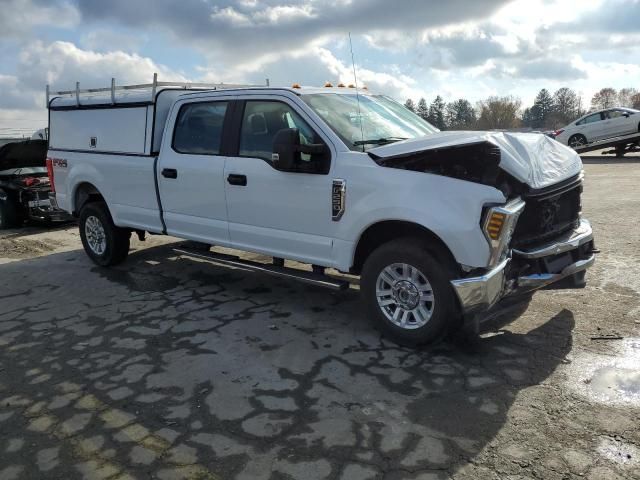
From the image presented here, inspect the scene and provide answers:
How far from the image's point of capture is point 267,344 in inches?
175

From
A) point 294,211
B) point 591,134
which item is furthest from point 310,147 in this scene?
point 591,134

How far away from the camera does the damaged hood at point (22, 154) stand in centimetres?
1035

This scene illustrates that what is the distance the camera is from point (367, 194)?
424cm

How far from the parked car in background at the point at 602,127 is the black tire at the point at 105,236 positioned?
60.9 feet

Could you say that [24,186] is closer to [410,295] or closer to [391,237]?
[391,237]

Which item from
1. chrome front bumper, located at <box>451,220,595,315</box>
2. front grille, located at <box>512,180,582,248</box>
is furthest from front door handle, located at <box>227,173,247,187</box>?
front grille, located at <box>512,180,582,248</box>

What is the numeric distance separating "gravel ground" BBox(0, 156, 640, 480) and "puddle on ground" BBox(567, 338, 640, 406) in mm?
13

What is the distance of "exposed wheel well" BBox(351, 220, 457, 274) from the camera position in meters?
4.07

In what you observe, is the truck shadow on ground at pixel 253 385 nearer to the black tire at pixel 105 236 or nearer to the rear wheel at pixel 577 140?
the black tire at pixel 105 236

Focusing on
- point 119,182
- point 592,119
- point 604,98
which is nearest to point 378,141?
point 119,182

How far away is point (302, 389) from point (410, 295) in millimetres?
1115

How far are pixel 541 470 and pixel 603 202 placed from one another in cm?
848

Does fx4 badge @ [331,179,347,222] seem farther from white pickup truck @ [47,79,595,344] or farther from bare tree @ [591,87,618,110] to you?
bare tree @ [591,87,618,110]

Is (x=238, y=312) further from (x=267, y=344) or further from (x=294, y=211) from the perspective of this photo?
(x=294, y=211)
